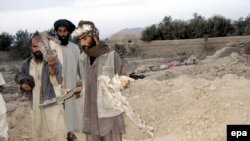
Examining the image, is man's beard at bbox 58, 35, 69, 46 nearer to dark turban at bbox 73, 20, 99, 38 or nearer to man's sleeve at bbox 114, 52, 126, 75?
dark turban at bbox 73, 20, 99, 38

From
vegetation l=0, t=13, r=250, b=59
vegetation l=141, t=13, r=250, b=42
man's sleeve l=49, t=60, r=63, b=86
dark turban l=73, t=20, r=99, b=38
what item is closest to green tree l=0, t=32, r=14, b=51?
vegetation l=0, t=13, r=250, b=59

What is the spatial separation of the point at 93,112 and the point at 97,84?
9.1 inches

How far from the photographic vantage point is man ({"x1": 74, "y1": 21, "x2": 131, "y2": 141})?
3574 millimetres

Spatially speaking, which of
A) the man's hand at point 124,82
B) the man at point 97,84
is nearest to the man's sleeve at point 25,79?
the man at point 97,84

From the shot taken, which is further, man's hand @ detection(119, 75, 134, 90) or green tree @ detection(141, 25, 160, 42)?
green tree @ detection(141, 25, 160, 42)

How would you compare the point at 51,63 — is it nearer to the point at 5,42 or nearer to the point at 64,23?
the point at 64,23

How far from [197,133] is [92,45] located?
8.18 feet

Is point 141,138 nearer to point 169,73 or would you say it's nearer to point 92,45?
point 92,45

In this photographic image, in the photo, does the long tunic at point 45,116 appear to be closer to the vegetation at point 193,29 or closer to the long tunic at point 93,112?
the long tunic at point 93,112

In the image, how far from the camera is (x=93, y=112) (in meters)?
3.63

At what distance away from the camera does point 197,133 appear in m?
5.59

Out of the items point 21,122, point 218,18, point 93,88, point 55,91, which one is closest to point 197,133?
point 55,91

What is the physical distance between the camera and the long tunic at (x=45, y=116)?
4.57m

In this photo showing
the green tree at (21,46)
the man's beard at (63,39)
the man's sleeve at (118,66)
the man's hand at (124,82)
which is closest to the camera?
the man's hand at (124,82)
